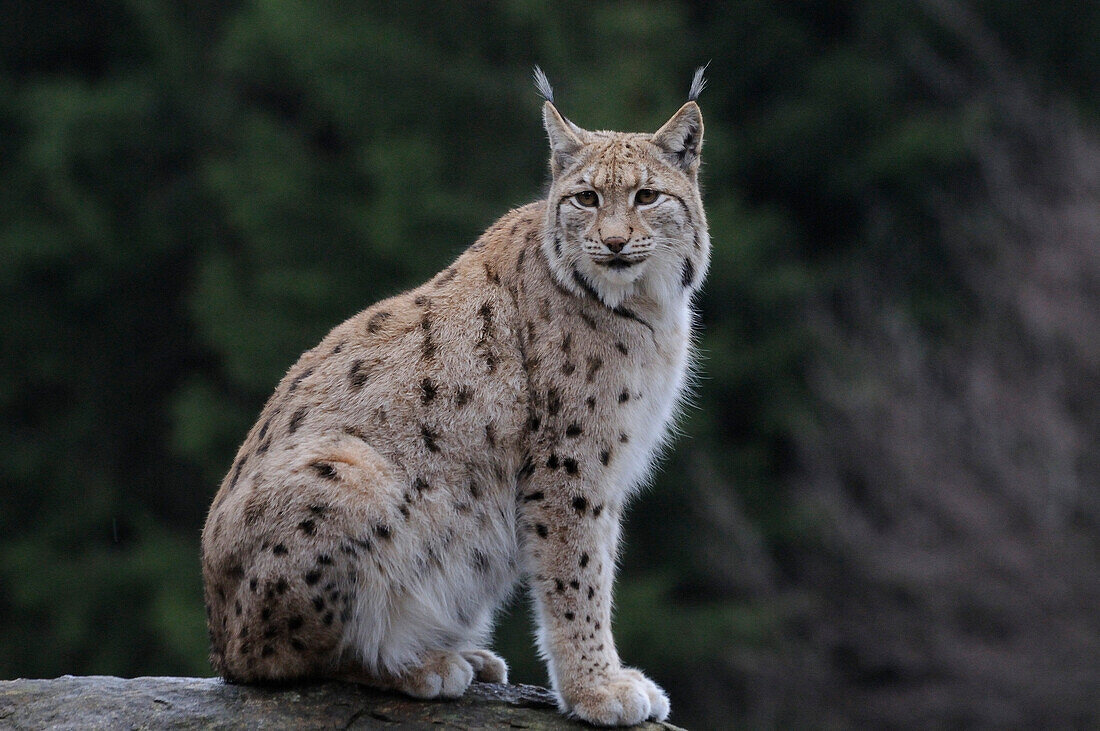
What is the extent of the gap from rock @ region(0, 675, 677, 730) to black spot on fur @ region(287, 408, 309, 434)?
113 centimetres

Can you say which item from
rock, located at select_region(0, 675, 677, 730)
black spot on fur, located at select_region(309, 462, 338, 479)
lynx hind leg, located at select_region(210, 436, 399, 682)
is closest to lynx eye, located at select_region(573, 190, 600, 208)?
lynx hind leg, located at select_region(210, 436, 399, 682)

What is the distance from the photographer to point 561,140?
7070 millimetres

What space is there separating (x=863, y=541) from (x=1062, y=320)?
3.34 metres

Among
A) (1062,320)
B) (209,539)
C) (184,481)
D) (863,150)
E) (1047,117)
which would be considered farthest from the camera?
(184,481)

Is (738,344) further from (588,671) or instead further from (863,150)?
(588,671)

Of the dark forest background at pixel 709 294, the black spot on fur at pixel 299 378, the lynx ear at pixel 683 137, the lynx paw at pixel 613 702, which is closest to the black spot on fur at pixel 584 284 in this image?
the lynx ear at pixel 683 137

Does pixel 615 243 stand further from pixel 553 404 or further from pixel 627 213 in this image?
pixel 553 404

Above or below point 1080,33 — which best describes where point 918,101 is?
below

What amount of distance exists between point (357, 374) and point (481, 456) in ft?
2.20

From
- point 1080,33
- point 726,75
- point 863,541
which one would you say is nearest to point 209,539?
point 863,541

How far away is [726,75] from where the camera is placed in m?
21.2

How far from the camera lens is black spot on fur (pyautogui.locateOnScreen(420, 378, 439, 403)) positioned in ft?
20.9

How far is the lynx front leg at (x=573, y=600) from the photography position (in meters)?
6.39

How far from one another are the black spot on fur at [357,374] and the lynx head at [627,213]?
3.36ft
